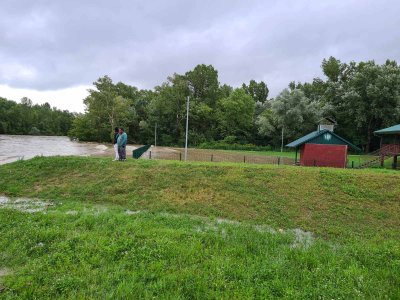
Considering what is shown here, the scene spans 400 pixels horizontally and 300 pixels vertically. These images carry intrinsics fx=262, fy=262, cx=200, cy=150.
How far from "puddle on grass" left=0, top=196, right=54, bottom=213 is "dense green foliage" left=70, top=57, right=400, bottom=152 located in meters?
39.9

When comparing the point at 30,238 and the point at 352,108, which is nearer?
the point at 30,238

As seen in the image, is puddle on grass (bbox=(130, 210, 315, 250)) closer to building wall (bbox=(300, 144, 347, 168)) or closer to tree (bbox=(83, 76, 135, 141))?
building wall (bbox=(300, 144, 347, 168))

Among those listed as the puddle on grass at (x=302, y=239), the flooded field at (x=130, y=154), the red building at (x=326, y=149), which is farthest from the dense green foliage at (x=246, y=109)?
the puddle on grass at (x=302, y=239)

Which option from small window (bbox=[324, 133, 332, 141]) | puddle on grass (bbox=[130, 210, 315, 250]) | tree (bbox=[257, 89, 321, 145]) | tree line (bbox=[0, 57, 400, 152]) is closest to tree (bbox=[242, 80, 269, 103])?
tree line (bbox=[0, 57, 400, 152])

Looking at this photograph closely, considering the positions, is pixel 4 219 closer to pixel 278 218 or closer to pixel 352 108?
pixel 278 218

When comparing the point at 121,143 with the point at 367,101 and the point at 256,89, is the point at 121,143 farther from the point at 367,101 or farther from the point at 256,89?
the point at 256,89

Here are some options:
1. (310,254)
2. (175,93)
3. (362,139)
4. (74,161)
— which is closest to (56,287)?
(310,254)

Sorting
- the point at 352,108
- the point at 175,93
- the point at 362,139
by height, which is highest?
the point at 175,93

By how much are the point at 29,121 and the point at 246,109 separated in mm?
85892

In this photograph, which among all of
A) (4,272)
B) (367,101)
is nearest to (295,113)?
(367,101)

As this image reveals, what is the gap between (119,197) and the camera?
959 cm

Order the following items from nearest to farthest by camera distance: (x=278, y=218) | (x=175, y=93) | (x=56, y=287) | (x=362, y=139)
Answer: (x=56, y=287) → (x=278, y=218) → (x=362, y=139) → (x=175, y=93)

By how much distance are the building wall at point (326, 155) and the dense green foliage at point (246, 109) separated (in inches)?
831

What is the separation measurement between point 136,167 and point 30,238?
6.85 m
